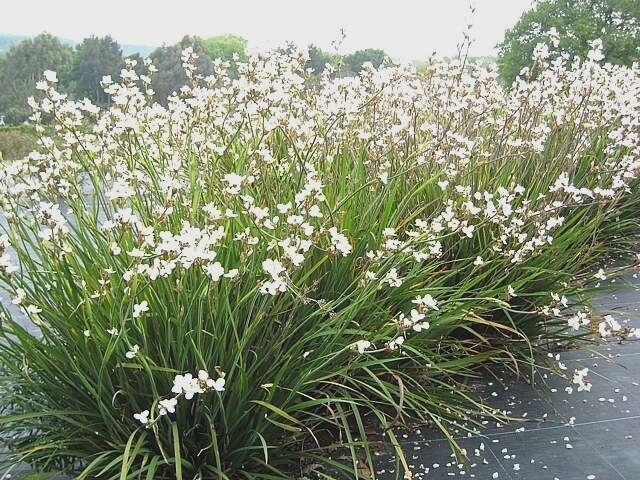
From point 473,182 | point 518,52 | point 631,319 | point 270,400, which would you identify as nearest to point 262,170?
point 270,400

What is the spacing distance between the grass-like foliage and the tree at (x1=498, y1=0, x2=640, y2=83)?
20318 millimetres

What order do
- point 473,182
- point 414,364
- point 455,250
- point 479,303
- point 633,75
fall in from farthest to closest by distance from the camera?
point 633,75, point 473,182, point 455,250, point 479,303, point 414,364

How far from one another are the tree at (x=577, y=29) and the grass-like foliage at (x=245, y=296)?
800 inches

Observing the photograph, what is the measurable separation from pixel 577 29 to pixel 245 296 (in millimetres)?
24293

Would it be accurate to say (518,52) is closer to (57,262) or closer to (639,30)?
(639,30)

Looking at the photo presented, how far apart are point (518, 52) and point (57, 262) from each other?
24.2 metres

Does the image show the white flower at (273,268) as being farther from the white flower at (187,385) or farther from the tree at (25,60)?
the tree at (25,60)

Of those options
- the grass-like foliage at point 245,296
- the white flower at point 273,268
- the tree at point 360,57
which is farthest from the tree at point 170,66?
the white flower at point 273,268

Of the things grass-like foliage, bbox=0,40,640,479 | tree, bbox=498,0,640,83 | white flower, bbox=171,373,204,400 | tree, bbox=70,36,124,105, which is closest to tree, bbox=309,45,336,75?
grass-like foliage, bbox=0,40,640,479

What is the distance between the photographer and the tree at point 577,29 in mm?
→ 21719

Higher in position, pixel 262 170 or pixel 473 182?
pixel 262 170

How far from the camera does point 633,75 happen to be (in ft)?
15.8

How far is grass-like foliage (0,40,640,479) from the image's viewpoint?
1.73 m

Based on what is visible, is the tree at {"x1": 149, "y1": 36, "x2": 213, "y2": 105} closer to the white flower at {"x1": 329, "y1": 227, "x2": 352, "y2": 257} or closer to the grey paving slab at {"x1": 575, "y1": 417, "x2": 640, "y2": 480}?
the white flower at {"x1": 329, "y1": 227, "x2": 352, "y2": 257}
